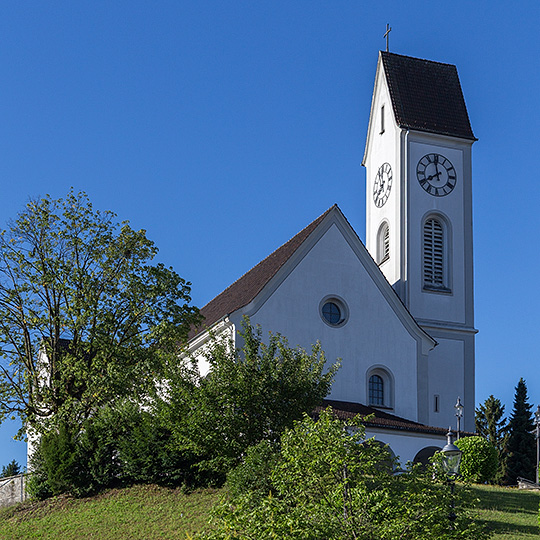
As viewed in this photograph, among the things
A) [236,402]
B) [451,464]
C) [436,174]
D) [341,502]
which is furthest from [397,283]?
[341,502]

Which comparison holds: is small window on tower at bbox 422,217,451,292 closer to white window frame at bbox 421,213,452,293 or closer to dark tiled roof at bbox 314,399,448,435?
white window frame at bbox 421,213,452,293

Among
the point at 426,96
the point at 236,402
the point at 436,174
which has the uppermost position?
the point at 426,96

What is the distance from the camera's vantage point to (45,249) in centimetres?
3234

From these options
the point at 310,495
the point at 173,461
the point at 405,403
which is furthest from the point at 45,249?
the point at 310,495

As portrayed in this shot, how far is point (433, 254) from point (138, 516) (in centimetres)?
2241

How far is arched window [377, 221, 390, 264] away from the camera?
149ft

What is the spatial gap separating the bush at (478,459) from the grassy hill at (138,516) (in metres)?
1.59

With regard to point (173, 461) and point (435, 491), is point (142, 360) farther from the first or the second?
point (435, 491)

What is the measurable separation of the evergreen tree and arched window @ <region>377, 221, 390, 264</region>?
17020 millimetres

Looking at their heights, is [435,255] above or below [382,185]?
below

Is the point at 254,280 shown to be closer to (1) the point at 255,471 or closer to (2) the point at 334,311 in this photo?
(2) the point at 334,311

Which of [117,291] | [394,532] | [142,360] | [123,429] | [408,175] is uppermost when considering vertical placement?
[408,175]

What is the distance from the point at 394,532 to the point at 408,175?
30.3 metres

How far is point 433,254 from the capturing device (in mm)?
44094
